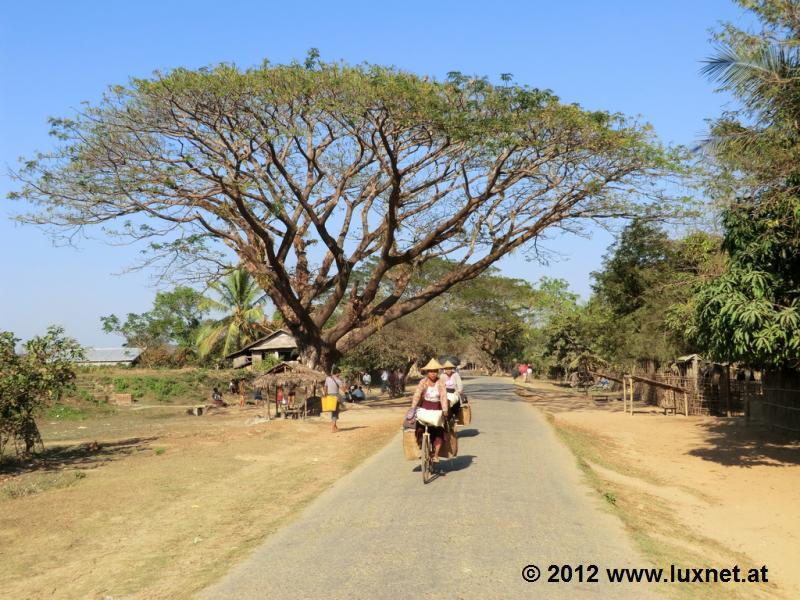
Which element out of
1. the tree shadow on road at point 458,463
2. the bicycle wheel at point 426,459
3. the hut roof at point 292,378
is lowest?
the tree shadow on road at point 458,463

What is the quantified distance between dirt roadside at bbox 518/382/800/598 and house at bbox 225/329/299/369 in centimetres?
2353

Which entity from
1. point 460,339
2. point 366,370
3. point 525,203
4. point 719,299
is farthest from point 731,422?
point 460,339

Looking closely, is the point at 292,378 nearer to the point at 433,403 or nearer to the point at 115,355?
the point at 433,403


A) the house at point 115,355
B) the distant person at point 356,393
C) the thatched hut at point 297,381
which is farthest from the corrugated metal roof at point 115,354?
the thatched hut at point 297,381

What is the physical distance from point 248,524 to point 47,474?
19.8ft

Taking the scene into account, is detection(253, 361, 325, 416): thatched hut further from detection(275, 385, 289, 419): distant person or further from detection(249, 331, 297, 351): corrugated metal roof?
detection(249, 331, 297, 351): corrugated metal roof

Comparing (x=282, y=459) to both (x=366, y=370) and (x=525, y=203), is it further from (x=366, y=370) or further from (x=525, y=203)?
(x=366, y=370)

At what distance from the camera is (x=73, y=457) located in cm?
1530

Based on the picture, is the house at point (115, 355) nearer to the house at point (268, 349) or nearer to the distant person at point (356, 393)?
the house at point (268, 349)

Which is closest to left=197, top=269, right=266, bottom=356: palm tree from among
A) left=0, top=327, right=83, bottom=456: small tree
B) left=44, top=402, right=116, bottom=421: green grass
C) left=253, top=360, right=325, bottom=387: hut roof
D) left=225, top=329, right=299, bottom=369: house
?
left=225, top=329, right=299, bottom=369: house

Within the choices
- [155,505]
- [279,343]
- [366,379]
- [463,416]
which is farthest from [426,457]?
[279,343]

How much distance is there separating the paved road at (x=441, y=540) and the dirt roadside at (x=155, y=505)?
1.90 feet

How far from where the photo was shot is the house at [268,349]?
43.6 metres

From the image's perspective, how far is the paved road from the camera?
546 centimetres
